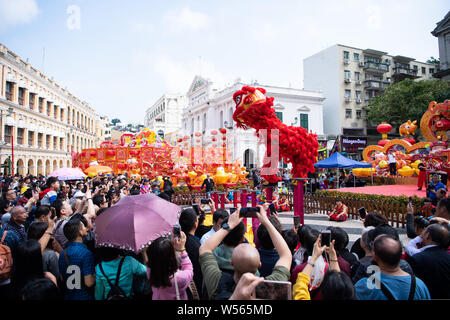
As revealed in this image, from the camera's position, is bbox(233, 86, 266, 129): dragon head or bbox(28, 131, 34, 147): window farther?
bbox(28, 131, 34, 147): window

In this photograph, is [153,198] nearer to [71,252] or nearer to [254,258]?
[71,252]

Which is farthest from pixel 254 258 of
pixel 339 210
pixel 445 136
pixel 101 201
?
pixel 445 136

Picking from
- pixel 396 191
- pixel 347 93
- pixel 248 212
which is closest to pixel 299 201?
pixel 248 212

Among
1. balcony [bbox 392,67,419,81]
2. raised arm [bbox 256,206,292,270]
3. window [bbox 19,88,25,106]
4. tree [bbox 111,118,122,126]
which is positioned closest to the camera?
raised arm [bbox 256,206,292,270]

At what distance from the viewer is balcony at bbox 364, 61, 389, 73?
116 ft

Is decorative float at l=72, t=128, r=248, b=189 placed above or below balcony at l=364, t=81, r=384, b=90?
below

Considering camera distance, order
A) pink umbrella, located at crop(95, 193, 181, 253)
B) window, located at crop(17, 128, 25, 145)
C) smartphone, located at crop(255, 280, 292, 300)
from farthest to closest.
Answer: window, located at crop(17, 128, 25, 145) < pink umbrella, located at crop(95, 193, 181, 253) < smartphone, located at crop(255, 280, 292, 300)

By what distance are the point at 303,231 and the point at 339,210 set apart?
26.6 ft

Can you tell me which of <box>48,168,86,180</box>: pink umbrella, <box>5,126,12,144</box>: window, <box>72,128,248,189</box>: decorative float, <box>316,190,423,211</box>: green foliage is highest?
→ <box>5,126,12,144</box>: window

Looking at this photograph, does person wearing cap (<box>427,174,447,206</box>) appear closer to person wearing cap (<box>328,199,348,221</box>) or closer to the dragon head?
person wearing cap (<box>328,199,348,221</box>)

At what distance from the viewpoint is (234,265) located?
187 cm

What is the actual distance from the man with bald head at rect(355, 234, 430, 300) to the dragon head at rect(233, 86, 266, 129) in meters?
5.25

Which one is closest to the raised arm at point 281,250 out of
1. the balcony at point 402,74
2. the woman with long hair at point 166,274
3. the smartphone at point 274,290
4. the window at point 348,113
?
the smartphone at point 274,290

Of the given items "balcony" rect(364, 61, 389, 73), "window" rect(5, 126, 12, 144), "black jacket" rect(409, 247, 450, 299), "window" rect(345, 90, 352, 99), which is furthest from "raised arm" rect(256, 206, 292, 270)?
Result: "balcony" rect(364, 61, 389, 73)
